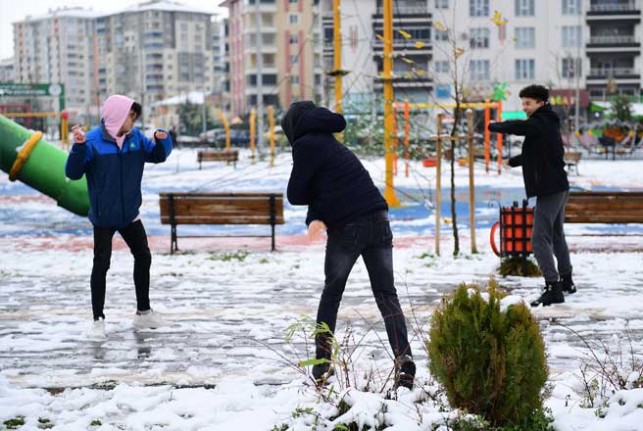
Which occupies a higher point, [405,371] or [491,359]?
[491,359]

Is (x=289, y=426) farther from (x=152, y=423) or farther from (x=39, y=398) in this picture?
(x=39, y=398)

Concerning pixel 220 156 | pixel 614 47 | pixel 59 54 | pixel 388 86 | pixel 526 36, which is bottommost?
pixel 220 156

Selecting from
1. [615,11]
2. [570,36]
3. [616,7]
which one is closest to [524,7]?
[570,36]

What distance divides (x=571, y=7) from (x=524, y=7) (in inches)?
191

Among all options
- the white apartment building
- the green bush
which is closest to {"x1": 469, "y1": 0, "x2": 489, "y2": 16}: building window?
the white apartment building

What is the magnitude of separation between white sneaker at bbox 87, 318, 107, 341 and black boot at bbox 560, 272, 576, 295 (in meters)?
4.01

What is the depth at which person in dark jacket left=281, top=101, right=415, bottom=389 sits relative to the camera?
6105mm

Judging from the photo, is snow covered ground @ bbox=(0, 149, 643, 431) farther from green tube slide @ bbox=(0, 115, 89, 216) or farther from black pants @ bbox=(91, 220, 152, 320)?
green tube slide @ bbox=(0, 115, 89, 216)

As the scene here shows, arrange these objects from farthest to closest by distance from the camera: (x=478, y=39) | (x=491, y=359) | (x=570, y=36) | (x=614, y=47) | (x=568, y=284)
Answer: (x=614, y=47) < (x=570, y=36) < (x=478, y=39) < (x=568, y=284) < (x=491, y=359)

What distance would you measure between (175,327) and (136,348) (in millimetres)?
916

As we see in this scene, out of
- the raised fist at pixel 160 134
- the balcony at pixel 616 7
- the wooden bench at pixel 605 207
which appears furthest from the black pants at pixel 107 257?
the balcony at pixel 616 7

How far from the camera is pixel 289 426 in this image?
5242 millimetres

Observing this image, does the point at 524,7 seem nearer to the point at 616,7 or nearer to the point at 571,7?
the point at 571,7

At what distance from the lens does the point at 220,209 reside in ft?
47.1
